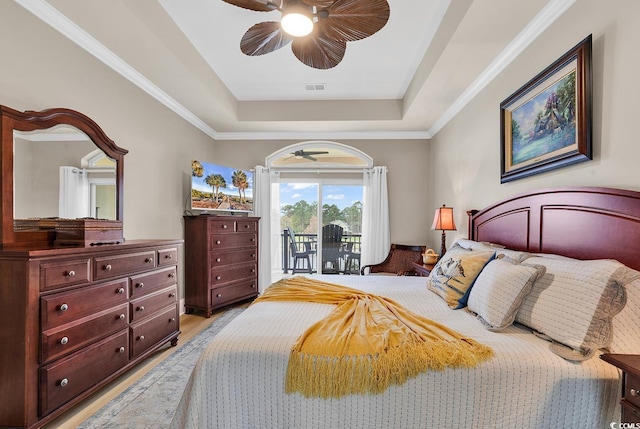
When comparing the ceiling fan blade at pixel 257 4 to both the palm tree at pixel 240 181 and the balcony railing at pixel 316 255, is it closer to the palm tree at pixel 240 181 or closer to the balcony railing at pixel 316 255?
the palm tree at pixel 240 181

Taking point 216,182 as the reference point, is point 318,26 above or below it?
above

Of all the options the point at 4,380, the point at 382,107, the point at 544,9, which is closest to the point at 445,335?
the point at 544,9

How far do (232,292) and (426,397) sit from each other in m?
3.34

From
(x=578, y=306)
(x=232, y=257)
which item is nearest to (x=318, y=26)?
(x=578, y=306)

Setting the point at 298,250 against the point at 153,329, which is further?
the point at 298,250

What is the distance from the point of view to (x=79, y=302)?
198 centimetres

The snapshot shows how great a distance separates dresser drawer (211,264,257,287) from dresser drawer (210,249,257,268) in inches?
2.6

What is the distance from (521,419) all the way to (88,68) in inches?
141

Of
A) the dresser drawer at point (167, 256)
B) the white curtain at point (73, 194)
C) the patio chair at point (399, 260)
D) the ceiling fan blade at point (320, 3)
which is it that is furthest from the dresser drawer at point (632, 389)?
the patio chair at point (399, 260)

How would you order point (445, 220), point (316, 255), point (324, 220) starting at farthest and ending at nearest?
point (316, 255), point (324, 220), point (445, 220)

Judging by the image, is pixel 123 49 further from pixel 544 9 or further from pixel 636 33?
pixel 636 33

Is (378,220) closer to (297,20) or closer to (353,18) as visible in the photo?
(353,18)

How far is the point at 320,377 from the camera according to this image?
128 centimetres

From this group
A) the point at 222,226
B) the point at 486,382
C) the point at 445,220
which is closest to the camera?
the point at 486,382
